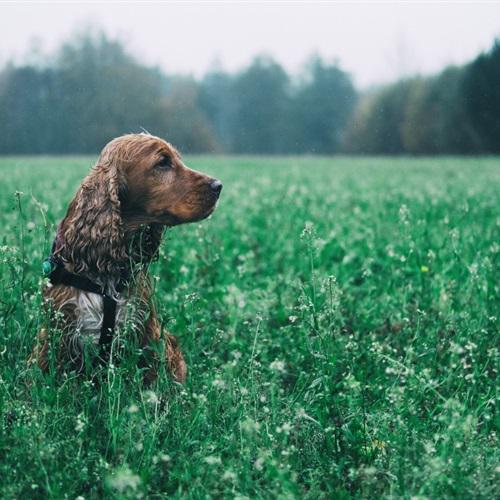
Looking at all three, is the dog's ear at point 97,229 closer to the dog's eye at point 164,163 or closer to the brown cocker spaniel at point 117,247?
the brown cocker spaniel at point 117,247

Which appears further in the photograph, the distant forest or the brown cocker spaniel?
the distant forest

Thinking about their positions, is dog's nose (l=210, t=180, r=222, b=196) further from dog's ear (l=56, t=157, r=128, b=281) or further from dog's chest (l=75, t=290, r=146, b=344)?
dog's chest (l=75, t=290, r=146, b=344)

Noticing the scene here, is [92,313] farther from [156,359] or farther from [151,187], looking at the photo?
[151,187]

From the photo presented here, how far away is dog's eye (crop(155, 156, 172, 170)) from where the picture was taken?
3.75 meters

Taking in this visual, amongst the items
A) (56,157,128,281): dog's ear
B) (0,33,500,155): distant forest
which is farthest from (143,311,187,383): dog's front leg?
(0,33,500,155): distant forest

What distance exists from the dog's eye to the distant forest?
69.8ft

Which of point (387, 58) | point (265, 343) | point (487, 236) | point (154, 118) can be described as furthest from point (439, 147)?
point (265, 343)

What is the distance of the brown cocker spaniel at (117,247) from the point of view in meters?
3.32

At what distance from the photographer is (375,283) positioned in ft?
18.1

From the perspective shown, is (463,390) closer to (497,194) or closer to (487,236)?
(487,236)

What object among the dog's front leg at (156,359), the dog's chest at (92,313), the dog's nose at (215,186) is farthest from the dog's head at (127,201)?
the dog's front leg at (156,359)

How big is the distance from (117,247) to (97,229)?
0.14 metres

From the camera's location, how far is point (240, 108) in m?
63.2

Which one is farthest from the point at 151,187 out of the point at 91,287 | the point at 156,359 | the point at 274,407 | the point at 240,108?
the point at 240,108
